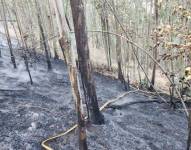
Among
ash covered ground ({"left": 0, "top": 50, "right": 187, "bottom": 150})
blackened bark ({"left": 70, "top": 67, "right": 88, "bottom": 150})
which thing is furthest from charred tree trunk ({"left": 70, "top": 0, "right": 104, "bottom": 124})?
blackened bark ({"left": 70, "top": 67, "right": 88, "bottom": 150})

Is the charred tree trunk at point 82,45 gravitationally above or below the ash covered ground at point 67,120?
above

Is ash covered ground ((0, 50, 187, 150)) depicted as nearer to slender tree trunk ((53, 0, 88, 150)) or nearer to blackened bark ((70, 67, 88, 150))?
blackened bark ((70, 67, 88, 150))

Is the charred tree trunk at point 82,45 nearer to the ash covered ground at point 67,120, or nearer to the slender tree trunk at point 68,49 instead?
the ash covered ground at point 67,120

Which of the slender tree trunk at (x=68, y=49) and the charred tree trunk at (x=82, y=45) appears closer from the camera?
the slender tree trunk at (x=68, y=49)

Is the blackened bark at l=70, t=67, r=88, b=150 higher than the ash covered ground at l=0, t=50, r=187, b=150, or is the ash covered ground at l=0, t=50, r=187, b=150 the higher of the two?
the blackened bark at l=70, t=67, r=88, b=150

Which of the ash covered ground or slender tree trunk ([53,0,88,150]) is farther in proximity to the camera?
the ash covered ground

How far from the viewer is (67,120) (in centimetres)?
793

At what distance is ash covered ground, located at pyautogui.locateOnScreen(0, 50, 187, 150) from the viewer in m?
6.96

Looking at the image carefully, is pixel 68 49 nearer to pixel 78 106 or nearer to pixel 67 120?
pixel 78 106

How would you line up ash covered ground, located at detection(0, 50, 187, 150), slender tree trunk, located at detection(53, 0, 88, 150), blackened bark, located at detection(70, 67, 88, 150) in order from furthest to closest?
ash covered ground, located at detection(0, 50, 187, 150), blackened bark, located at detection(70, 67, 88, 150), slender tree trunk, located at detection(53, 0, 88, 150)

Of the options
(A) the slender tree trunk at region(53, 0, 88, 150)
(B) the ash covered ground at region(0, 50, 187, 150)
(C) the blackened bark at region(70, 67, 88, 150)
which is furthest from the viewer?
(B) the ash covered ground at region(0, 50, 187, 150)

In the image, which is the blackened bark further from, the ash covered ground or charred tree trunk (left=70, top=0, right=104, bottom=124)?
charred tree trunk (left=70, top=0, right=104, bottom=124)

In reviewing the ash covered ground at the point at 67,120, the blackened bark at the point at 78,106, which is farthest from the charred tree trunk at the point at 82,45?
the blackened bark at the point at 78,106

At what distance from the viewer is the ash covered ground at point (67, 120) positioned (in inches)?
274
